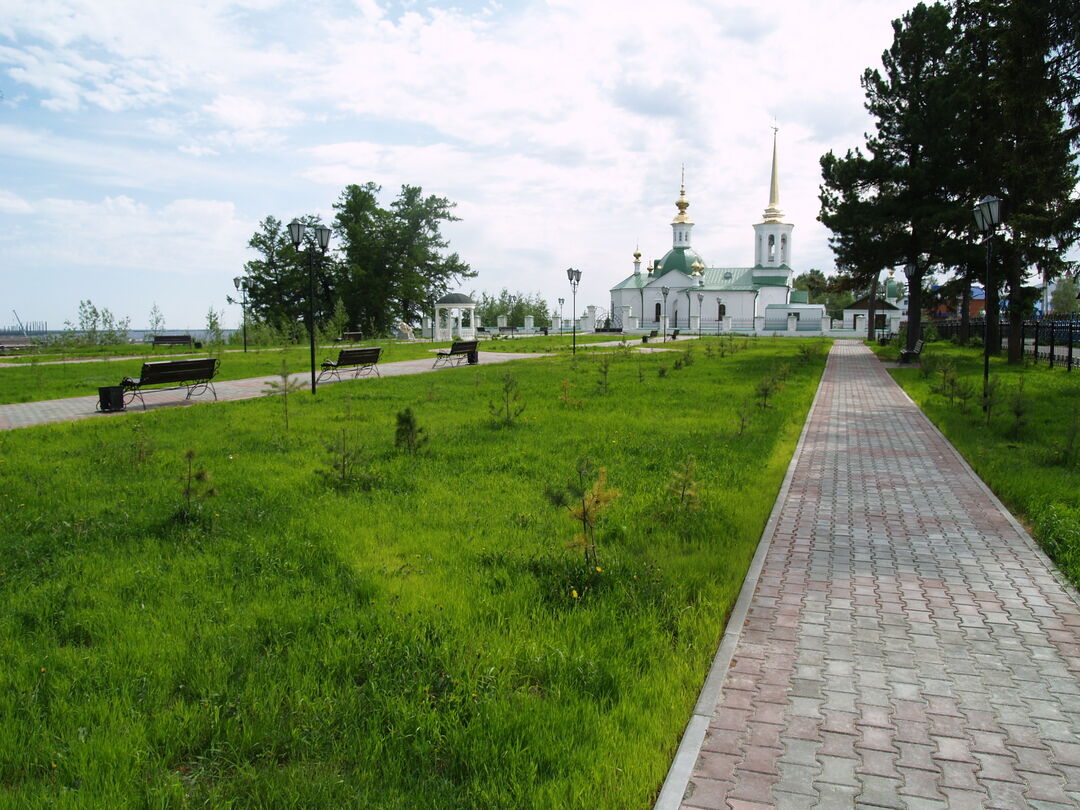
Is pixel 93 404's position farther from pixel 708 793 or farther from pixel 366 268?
pixel 366 268

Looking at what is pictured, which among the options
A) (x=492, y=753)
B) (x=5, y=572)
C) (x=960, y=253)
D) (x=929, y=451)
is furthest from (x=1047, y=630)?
(x=960, y=253)

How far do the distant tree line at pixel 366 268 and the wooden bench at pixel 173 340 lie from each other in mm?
16546

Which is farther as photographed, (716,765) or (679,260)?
(679,260)

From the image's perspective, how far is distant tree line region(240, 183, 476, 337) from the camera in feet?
176

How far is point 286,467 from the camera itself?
25.9ft

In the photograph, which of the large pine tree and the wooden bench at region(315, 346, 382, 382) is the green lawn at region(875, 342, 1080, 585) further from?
the wooden bench at region(315, 346, 382, 382)

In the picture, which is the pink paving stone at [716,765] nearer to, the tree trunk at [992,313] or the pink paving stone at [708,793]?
the pink paving stone at [708,793]

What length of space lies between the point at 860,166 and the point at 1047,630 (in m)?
25.7

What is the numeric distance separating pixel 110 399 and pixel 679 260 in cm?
7132

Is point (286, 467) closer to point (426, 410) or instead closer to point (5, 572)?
point (5, 572)

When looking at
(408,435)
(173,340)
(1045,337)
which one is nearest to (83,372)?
(173,340)

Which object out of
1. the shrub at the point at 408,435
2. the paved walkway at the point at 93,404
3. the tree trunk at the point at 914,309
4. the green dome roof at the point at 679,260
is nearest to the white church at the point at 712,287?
the green dome roof at the point at 679,260

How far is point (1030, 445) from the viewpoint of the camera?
8.91 metres

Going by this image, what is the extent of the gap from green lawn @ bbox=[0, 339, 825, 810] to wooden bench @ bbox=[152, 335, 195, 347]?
1135 inches
